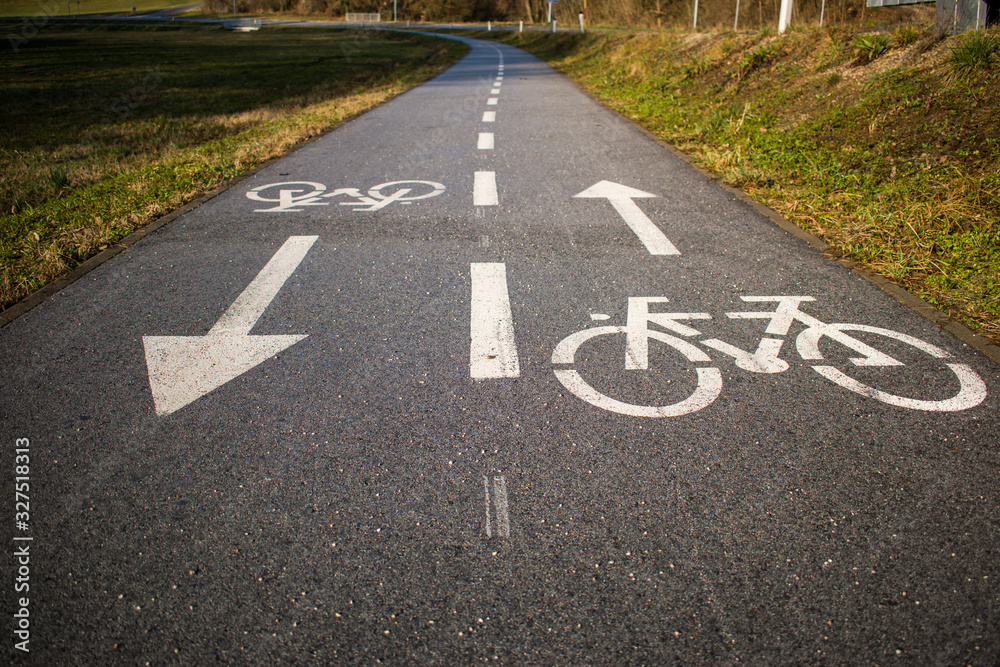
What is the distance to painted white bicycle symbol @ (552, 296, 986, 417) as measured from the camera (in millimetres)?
3137

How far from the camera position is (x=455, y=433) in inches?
115

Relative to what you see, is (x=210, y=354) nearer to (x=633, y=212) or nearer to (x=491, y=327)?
(x=491, y=327)

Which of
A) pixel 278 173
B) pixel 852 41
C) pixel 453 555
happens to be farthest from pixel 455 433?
pixel 852 41

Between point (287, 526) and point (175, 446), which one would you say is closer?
point (287, 526)

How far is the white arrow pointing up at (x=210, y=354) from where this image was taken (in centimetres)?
332

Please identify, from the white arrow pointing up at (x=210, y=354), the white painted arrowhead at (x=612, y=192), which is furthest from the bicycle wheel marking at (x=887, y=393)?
the white painted arrowhead at (x=612, y=192)

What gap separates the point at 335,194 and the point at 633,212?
3.28 metres

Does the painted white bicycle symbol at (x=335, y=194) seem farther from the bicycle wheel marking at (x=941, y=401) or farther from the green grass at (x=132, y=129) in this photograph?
the bicycle wheel marking at (x=941, y=401)

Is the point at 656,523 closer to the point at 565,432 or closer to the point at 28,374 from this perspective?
the point at 565,432

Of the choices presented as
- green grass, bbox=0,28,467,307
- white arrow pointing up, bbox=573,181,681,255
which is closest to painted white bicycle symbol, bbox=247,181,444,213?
green grass, bbox=0,28,467,307

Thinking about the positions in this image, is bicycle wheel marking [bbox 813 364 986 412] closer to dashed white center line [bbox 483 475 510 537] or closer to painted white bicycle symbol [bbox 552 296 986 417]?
painted white bicycle symbol [bbox 552 296 986 417]

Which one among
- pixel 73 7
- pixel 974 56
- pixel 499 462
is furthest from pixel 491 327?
pixel 73 7

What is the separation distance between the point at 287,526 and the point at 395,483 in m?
0.44

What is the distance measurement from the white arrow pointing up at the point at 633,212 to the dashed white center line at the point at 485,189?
3.13 ft
